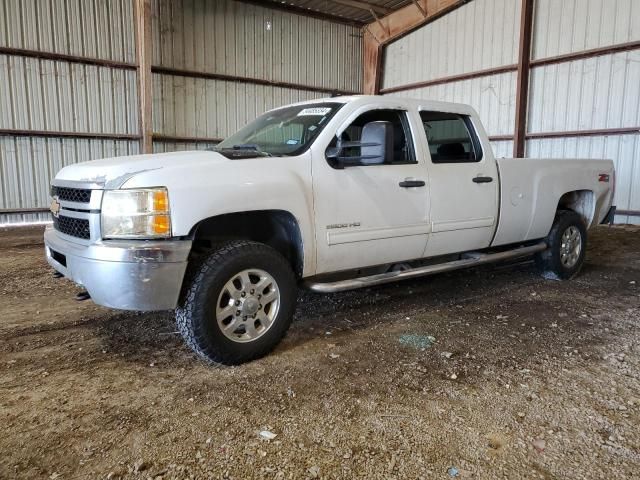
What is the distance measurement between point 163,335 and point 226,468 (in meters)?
1.79

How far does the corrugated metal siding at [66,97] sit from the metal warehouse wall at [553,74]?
8.67 m

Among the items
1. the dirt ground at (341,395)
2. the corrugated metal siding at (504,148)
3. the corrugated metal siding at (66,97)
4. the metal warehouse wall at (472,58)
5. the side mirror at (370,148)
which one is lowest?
the dirt ground at (341,395)

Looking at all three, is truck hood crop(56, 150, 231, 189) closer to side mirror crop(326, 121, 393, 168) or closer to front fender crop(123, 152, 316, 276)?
front fender crop(123, 152, 316, 276)

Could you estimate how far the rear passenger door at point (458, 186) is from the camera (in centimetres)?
412

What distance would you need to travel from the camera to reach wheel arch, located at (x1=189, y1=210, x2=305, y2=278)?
3250 millimetres

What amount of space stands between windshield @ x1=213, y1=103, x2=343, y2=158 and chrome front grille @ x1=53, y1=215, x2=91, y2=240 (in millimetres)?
1007

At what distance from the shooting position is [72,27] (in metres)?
11.4

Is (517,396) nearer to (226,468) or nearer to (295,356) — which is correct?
(295,356)

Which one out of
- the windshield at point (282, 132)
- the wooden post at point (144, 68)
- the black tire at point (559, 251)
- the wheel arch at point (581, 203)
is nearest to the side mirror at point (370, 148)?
the windshield at point (282, 132)

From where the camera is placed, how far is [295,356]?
3332mm

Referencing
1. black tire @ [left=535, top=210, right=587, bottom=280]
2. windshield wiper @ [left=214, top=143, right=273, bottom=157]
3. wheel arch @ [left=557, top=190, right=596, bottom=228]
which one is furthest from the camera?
wheel arch @ [left=557, top=190, right=596, bottom=228]

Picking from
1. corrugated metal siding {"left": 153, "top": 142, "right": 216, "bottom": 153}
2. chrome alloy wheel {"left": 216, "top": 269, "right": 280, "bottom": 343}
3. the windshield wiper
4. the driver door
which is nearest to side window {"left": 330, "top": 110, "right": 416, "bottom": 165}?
the driver door

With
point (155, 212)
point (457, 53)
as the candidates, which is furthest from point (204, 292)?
point (457, 53)

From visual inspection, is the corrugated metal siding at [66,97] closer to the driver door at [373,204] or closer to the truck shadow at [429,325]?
the truck shadow at [429,325]
